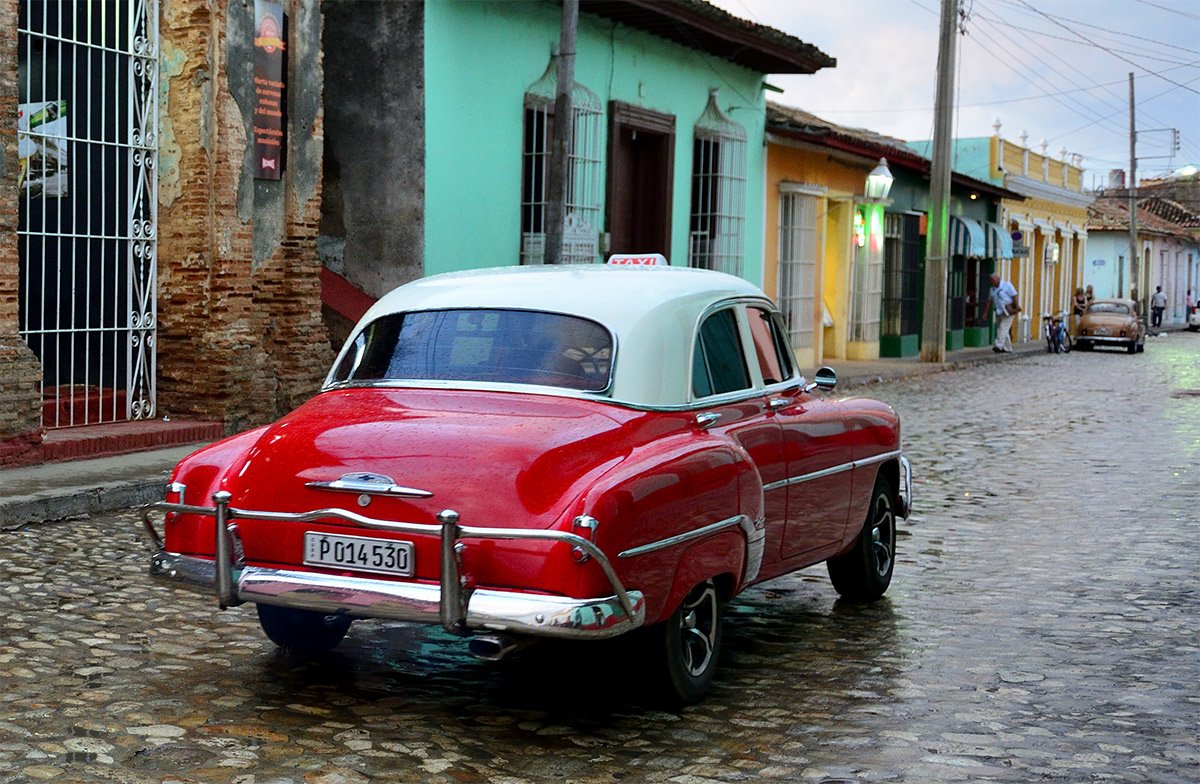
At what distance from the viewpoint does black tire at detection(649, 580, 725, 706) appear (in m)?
5.32

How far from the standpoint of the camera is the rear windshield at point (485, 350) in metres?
5.67

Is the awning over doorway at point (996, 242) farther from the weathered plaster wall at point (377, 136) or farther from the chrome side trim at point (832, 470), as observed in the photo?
the chrome side trim at point (832, 470)

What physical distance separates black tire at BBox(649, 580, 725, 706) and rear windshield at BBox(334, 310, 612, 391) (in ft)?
2.73

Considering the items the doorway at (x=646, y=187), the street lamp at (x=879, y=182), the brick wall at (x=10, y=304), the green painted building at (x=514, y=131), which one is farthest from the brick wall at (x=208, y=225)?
the street lamp at (x=879, y=182)

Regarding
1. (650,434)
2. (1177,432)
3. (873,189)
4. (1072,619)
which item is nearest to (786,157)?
(873,189)

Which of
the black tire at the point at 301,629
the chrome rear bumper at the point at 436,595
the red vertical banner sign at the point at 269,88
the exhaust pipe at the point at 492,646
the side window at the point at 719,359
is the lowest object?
the black tire at the point at 301,629

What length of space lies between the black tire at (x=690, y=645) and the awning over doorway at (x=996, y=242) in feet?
112

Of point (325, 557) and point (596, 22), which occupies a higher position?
point (596, 22)

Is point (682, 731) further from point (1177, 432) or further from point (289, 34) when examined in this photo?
point (1177, 432)

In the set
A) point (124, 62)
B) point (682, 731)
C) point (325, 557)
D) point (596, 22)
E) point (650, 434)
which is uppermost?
point (596, 22)

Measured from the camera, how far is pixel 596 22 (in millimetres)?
19047

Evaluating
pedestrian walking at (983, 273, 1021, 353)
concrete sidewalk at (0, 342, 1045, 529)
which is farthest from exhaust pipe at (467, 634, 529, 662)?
pedestrian walking at (983, 273, 1021, 353)

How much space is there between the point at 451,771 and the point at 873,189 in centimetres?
2392

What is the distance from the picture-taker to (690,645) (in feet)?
18.2
